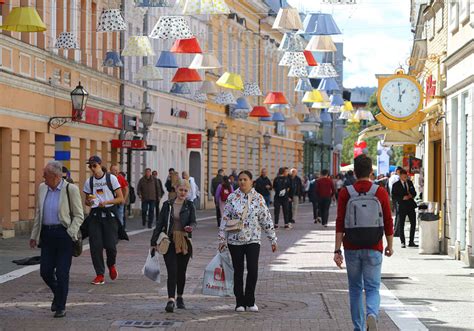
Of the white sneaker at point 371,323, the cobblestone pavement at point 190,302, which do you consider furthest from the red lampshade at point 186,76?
the white sneaker at point 371,323

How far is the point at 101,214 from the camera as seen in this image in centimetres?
1762

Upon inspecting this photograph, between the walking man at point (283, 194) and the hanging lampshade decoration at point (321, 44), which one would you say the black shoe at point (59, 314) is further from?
the walking man at point (283, 194)

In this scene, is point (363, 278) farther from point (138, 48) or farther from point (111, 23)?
point (138, 48)

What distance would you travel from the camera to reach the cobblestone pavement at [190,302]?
13.0 metres

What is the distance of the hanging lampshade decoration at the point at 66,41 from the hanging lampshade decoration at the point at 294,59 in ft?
20.7

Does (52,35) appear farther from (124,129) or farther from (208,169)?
(208,169)

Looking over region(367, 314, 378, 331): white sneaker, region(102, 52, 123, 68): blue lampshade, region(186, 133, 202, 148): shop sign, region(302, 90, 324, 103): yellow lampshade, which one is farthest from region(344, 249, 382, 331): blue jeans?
region(186, 133, 202, 148): shop sign

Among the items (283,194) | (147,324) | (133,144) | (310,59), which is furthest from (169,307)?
(133,144)

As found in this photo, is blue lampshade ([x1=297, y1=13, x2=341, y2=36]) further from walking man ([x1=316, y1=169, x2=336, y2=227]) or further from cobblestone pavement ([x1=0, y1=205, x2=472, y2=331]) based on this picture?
cobblestone pavement ([x1=0, y1=205, x2=472, y2=331])

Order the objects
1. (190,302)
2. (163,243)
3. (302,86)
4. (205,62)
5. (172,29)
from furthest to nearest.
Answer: (302,86) < (205,62) < (172,29) < (190,302) < (163,243)

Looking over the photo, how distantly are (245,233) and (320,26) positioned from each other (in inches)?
662

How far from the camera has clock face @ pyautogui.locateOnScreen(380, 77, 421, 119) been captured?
84.2 feet

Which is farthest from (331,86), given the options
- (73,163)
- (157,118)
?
(73,163)

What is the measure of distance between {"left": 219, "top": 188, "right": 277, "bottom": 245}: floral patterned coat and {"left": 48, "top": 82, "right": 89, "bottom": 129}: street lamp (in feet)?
58.1
